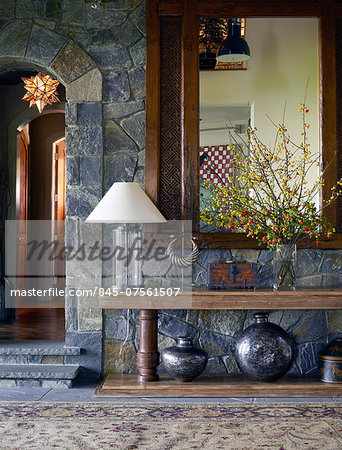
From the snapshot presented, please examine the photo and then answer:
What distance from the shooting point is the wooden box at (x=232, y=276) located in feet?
14.3

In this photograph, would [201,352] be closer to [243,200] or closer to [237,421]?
[237,421]

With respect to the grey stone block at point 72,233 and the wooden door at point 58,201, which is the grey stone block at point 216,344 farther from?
the wooden door at point 58,201

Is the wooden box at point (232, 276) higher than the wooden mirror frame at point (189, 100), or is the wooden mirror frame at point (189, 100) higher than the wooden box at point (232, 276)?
the wooden mirror frame at point (189, 100)

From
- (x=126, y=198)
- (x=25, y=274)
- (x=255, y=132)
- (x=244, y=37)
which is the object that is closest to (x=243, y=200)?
(x=255, y=132)

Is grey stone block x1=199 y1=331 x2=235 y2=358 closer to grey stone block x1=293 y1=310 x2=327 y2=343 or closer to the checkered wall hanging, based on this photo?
grey stone block x1=293 y1=310 x2=327 y2=343

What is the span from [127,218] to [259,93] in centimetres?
145

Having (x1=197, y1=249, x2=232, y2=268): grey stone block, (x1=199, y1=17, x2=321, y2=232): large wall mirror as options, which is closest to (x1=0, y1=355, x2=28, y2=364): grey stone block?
(x1=197, y1=249, x2=232, y2=268): grey stone block

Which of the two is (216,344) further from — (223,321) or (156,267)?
(156,267)

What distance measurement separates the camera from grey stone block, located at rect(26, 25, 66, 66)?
4652 millimetres

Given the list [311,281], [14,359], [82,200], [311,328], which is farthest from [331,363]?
[14,359]

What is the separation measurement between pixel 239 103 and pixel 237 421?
2357mm

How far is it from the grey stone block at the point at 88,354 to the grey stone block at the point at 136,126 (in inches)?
58.3

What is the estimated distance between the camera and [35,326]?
6.35m

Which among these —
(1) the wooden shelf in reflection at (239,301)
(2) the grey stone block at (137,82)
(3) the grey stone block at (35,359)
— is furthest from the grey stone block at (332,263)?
(3) the grey stone block at (35,359)
